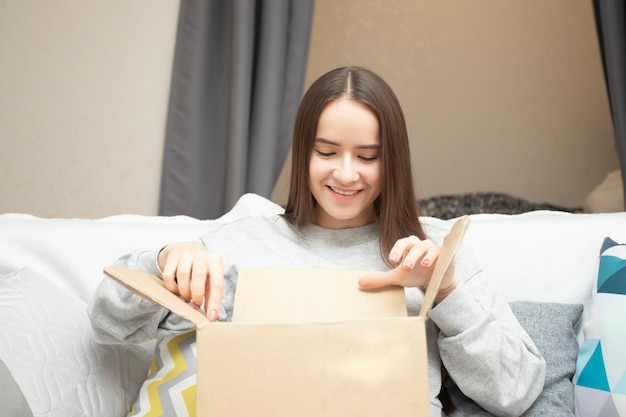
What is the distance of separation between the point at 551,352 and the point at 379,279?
16.7 inches

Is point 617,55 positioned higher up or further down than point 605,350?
higher up

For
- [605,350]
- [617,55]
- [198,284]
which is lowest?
[605,350]

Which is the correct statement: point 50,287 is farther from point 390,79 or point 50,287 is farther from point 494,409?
point 390,79

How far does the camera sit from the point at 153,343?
4.31ft

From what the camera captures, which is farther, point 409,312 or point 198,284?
point 409,312

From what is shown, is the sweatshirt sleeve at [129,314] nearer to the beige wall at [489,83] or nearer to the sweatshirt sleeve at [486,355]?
the sweatshirt sleeve at [486,355]

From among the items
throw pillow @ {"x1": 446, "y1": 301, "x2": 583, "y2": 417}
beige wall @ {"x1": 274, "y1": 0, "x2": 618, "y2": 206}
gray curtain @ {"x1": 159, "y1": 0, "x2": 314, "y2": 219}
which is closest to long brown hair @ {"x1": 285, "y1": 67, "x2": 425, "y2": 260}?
throw pillow @ {"x1": 446, "y1": 301, "x2": 583, "y2": 417}

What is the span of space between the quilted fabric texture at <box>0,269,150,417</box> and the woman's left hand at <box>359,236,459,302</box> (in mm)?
460

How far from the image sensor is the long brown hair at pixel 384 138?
118cm

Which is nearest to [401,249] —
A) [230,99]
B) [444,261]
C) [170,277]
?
[444,261]

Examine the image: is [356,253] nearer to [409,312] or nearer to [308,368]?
[409,312]

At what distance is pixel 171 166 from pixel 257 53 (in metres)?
0.43

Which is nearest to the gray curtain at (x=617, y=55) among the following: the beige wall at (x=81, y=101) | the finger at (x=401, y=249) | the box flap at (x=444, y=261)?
the beige wall at (x=81, y=101)

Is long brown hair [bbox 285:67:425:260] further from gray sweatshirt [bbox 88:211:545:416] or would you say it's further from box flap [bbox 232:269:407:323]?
box flap [bbox 232:269:407:323]
